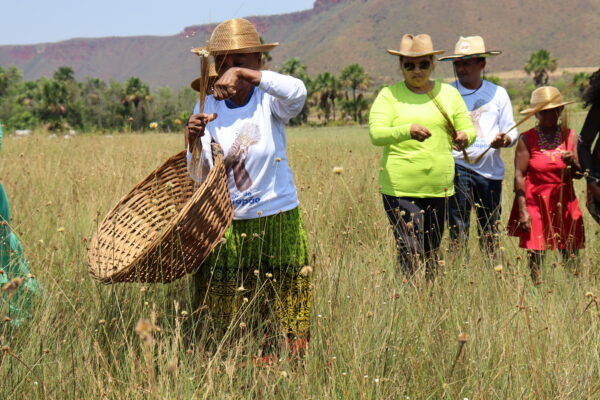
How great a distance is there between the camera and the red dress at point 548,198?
4.11 meters

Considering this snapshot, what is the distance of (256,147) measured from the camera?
2.70m

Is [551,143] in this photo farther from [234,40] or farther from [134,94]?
[134,94]

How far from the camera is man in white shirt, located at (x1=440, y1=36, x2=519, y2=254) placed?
4355mm

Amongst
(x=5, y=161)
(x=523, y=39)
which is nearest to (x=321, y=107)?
(x=5, y=161)

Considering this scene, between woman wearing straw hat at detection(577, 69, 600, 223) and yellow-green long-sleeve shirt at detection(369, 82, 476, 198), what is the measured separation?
2.23ft

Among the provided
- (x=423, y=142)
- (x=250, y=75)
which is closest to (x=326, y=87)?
(x=423, y=142)

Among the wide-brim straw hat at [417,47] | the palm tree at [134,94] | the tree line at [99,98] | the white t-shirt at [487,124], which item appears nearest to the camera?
the wide-brim straw hat at [417,47]

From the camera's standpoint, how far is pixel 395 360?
2.50 m

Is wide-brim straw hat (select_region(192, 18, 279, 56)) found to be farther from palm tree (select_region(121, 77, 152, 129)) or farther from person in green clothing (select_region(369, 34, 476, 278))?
palm tree (select_region(121, 77, 152, 129))

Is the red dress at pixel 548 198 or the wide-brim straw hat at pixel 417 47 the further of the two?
the red dress at pixel 548 198

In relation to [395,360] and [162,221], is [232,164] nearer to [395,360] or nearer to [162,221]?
[162,221]

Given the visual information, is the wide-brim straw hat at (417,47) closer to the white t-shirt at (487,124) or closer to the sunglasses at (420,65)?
the sunglasses at (420,65)

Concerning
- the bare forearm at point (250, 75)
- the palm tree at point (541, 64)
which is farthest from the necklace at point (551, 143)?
the palm tree at point (541, 64)

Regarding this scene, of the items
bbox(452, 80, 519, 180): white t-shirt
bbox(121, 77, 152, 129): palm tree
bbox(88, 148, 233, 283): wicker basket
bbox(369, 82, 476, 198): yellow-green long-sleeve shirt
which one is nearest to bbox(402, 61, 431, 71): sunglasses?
bbox(369, 82, 476, 198): yellow-green long-sleeve shirt
